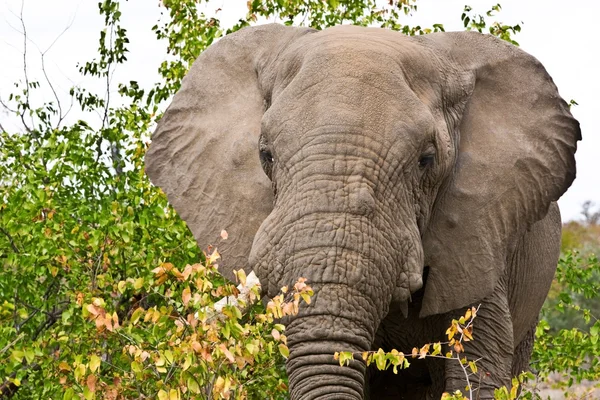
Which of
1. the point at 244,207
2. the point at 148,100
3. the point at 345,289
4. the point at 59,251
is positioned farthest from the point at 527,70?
the point at 148,100

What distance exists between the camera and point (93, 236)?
6398 mm

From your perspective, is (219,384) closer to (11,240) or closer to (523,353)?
(11,240)

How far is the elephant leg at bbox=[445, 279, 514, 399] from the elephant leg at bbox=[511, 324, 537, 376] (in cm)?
139

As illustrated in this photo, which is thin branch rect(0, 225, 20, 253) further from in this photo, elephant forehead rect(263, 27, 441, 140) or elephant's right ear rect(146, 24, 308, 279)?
elephant forehead rect(263, 27, 441, 140)

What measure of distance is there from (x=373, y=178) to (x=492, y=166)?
38.5 inches

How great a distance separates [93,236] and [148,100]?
1785mm

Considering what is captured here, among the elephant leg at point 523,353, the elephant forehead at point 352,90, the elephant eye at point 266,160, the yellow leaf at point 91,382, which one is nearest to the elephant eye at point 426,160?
the elephant forehead at point 352,90

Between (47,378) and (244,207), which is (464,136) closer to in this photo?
(244,207)

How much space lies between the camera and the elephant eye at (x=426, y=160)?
5.26 metres

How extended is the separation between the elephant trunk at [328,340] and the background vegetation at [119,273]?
4.6 inches

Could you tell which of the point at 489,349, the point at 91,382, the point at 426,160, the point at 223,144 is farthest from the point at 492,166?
the point at 91,382

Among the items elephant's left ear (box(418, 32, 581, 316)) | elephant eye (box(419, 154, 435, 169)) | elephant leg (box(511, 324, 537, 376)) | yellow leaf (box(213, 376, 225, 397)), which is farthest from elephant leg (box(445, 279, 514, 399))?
yellow leaf (box(213, 376, 225, 397))

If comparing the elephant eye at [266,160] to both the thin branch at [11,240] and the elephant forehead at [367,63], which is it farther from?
the thin branch at [11,240]

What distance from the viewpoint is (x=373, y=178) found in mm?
4984
